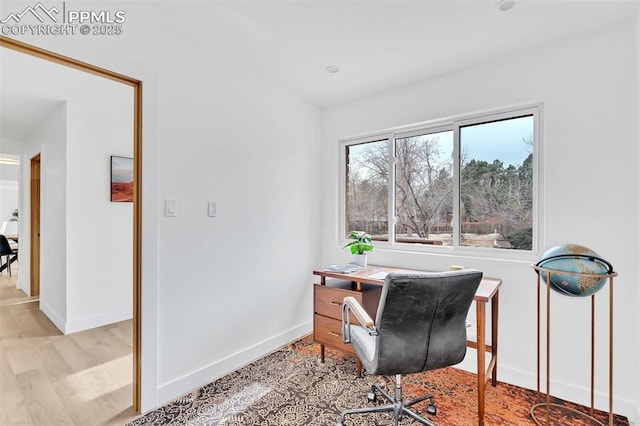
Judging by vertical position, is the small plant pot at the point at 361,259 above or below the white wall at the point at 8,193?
below

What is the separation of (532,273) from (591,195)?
0.64 metres

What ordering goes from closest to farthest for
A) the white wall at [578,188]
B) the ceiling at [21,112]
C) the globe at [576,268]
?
the globe at [576,268], the white wall at [578,188], the ceiling at [21,112]

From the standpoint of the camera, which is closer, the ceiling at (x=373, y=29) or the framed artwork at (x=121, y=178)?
the ceiling at (x=373, y=29)

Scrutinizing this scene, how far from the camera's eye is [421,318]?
1.52 metres

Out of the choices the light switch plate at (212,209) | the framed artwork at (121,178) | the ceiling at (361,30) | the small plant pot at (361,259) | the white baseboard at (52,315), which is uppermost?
the ceiling at (361,30)

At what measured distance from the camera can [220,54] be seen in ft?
7.49

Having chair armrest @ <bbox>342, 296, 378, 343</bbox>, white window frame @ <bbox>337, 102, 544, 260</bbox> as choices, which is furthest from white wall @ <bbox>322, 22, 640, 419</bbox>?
chair armrest @ <bbox>342, 296, 378, 343</bbox>

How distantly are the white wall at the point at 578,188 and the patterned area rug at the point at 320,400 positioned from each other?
0.84ft

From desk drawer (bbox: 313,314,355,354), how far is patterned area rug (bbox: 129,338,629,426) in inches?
8.4

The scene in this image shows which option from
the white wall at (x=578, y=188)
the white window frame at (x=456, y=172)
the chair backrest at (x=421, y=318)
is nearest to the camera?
the chair backrest at (x=421, y=318)

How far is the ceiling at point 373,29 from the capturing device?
1.74 meters

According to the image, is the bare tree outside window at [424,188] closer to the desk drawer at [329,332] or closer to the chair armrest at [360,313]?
the desk drawer at [329,332]

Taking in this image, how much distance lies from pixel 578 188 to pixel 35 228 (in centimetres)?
630

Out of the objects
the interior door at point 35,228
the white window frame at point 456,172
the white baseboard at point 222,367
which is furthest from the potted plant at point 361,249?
the interior door at point 35,228
